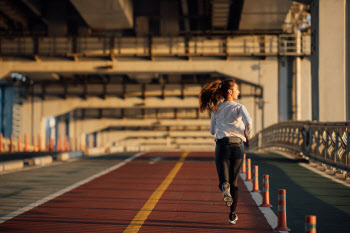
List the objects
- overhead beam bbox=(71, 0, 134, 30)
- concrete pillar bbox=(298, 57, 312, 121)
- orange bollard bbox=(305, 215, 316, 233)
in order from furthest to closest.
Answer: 1. concrete pillar bbox=(298, 57, 312, 121)
2. overhead beam bbox=(71, 0, 134, 30)
3. orange bollard bbox=(305, 215, 316, 233)

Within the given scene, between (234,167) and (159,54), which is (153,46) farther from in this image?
(234,167)

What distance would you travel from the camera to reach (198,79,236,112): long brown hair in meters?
7.83

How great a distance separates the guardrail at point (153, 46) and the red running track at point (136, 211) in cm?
2226

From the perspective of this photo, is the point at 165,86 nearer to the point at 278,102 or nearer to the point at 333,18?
the point at 278,102

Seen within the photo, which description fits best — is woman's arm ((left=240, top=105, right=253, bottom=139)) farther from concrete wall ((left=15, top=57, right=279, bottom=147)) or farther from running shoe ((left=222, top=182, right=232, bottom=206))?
concrete wall ((left=15, top=57, right=279, bottom=147))

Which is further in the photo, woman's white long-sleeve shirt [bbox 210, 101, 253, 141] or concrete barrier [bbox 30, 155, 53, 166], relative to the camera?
concrete barrier [bbox 30, 155, 53, 166]

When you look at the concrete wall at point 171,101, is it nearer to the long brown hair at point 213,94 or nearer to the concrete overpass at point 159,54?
the concrete overpass at point 159,54

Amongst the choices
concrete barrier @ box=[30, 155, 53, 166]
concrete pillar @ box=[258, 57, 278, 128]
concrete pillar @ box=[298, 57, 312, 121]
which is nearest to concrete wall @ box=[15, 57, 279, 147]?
concrete pillar @ box=[258, 57, 278, 128]

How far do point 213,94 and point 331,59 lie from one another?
15493mm

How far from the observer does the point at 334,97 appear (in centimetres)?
2212

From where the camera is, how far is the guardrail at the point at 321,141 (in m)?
14.0

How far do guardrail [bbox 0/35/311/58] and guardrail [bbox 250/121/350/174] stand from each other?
9.41 meters

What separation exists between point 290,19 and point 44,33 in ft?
65.1

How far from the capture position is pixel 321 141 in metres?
17.6
